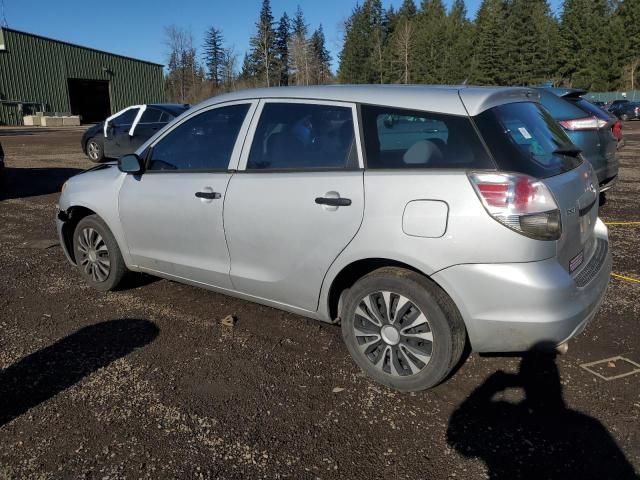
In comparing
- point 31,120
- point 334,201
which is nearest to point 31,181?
point 334,201

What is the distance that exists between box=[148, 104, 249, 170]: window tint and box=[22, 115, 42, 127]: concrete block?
43.6 metres

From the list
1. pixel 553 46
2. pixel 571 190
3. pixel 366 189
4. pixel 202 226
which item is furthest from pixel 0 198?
pixel 553 46

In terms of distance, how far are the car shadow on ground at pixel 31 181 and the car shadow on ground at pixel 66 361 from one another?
288 inches

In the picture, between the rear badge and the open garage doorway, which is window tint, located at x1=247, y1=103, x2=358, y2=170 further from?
the open garage doorway

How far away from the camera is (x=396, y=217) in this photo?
2939 mm

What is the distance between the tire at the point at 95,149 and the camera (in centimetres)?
1550

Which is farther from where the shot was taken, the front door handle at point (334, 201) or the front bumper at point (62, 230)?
the front bumper at point (62, 230)

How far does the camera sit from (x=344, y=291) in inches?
134

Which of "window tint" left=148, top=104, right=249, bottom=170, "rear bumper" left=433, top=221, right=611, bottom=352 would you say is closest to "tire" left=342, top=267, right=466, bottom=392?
"rear bumper" left=433, top=221, right=611, bottom=352

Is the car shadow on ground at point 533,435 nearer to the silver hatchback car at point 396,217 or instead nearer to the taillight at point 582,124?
the silver hatchback car at point 396,217

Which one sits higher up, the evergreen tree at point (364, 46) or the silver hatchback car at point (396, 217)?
the evergreen tree at point (364, 46)

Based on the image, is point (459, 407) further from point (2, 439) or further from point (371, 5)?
point (371, 5)

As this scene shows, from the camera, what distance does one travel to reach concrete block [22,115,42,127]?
4197 centimetres

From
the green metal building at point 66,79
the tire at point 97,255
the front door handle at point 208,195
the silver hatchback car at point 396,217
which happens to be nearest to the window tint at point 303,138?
the silver hatchback car at point 396,217
